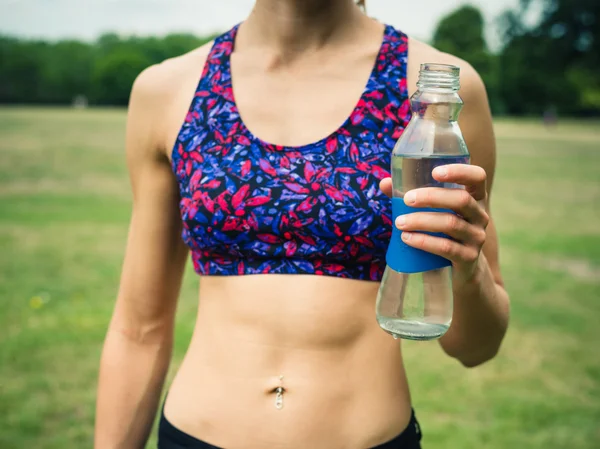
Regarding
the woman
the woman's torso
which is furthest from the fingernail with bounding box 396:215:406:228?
the woman's torso

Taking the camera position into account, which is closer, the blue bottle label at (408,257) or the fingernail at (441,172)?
the fingernail at (441,172)

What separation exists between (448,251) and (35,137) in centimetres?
3184

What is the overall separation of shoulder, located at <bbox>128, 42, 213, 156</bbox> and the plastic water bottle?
2.59 ft

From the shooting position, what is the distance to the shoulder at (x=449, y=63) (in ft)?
6.48

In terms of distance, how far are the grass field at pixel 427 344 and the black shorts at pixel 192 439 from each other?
3886 millimetres

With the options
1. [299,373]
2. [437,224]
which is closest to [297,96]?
[299,373]

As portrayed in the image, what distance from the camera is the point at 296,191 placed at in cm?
193

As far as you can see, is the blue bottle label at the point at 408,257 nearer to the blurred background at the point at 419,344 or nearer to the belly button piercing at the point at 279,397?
the belly button piercing at the point at 279,397

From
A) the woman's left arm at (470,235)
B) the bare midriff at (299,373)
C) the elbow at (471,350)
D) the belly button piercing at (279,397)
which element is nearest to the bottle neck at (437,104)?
the woman's left arm at (470,235)

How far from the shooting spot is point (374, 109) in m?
2.01

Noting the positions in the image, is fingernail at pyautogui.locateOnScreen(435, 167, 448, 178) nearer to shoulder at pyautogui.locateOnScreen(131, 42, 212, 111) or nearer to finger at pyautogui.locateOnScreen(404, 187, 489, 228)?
finger at pyautogui.locateOnScreen(404, 187, 489, 228)

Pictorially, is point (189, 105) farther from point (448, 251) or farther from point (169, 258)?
point (448, 251)

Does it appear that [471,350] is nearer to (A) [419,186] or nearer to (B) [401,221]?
(A) [419,186]

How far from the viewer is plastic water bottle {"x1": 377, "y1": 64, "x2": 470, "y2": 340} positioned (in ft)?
5.08
